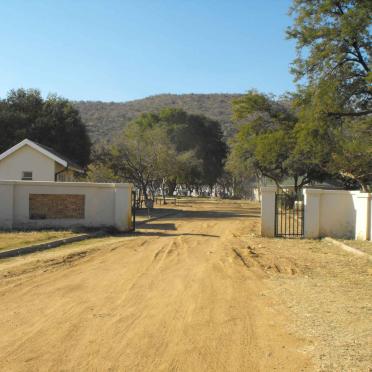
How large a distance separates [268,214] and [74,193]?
8.14 m

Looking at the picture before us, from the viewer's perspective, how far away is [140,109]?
112625 mm

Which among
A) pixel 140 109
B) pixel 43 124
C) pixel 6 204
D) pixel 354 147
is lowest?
pixel 6 204

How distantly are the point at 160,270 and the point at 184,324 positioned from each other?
16.0ft

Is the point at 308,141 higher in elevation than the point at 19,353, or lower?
higher

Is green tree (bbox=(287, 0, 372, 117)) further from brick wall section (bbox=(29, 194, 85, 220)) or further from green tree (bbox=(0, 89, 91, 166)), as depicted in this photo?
green tree (bbox=(0, 89, 91, 166))

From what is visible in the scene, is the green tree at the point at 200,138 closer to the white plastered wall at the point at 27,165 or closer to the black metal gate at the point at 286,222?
the white plastered wall at the point at 27,165

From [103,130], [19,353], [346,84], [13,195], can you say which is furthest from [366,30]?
[103,130]

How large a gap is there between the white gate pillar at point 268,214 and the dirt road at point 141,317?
24.1ft

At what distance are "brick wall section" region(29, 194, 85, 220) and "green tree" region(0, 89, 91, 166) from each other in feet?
76.0

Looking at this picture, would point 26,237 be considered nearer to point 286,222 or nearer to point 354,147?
point 354,147

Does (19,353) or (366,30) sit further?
(366,30)

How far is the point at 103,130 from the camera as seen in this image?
95562 mm

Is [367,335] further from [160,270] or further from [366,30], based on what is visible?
[366,30]

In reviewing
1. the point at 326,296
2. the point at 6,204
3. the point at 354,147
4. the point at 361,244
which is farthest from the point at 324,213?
the point at 6,204
